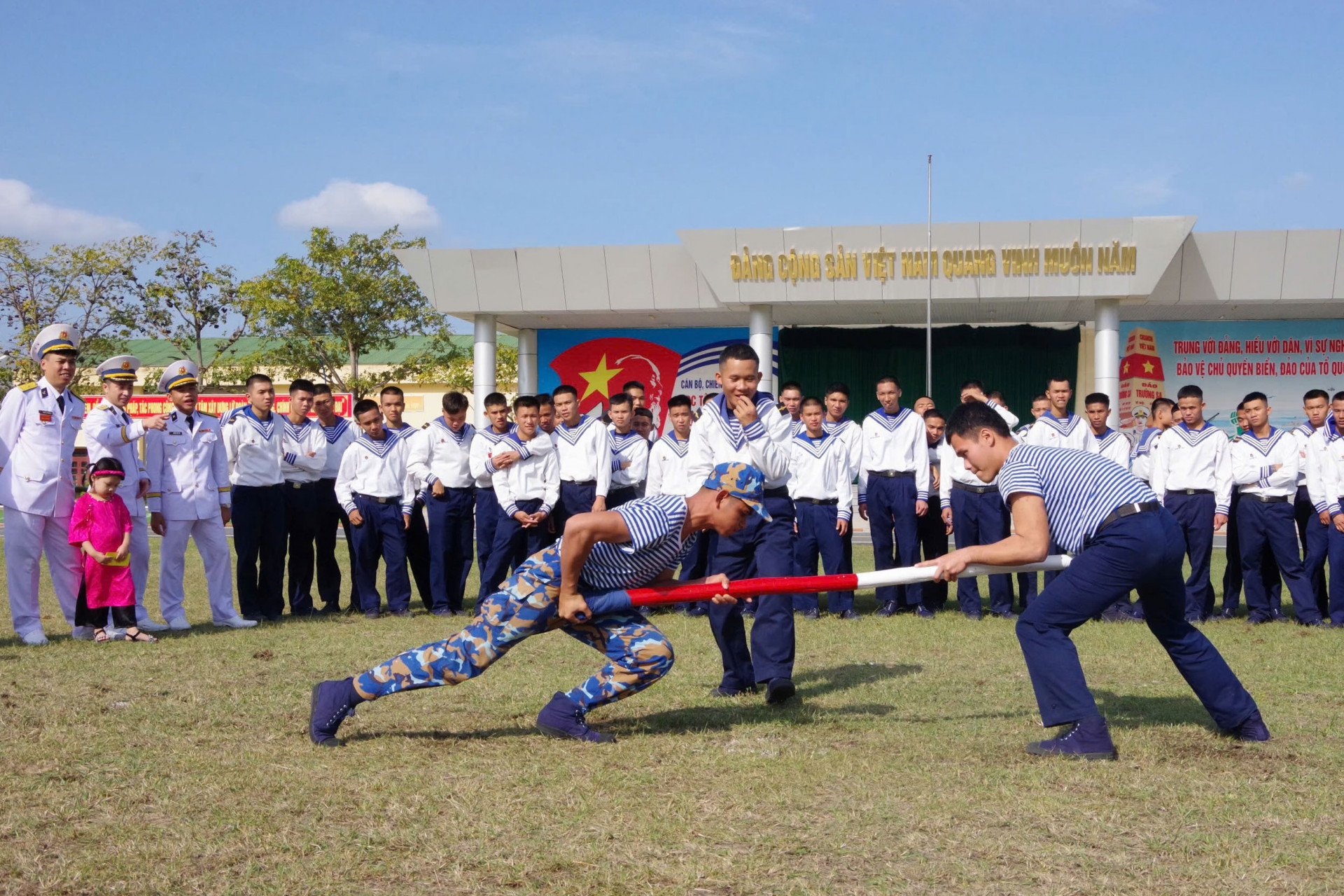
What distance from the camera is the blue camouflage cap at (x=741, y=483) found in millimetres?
5215

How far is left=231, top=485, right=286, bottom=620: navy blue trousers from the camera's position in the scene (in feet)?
32.1

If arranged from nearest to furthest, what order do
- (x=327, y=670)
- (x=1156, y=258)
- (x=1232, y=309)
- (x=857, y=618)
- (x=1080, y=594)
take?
(x=1080, y=594) → (x=327, y=670) → (x=857, y=618) → (x=1156, y=258) → (x=1232, y=309)

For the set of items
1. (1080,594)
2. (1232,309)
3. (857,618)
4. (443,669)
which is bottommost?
(857,618)

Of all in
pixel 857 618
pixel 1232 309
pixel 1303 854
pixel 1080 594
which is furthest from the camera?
pixel 1232 309

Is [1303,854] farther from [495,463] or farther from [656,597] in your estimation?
[495,463]

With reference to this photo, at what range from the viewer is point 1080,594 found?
5.19 metres

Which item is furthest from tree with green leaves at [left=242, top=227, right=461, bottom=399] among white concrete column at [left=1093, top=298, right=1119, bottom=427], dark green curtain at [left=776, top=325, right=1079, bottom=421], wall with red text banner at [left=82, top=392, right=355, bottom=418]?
white concrete column at [left=1093, top=298, right=1119, bottom=427]

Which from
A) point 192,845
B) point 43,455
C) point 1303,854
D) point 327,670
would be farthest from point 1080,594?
point 43,455

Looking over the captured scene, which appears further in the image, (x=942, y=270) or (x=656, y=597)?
(x=942, y=270)

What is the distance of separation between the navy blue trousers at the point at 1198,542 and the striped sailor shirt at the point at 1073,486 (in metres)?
5.03

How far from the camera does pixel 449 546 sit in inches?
411

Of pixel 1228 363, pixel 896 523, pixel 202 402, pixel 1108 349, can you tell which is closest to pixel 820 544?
pixel 896 523

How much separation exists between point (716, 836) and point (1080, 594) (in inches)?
82.9

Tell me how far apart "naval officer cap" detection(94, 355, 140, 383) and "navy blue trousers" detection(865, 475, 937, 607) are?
20.2ft
